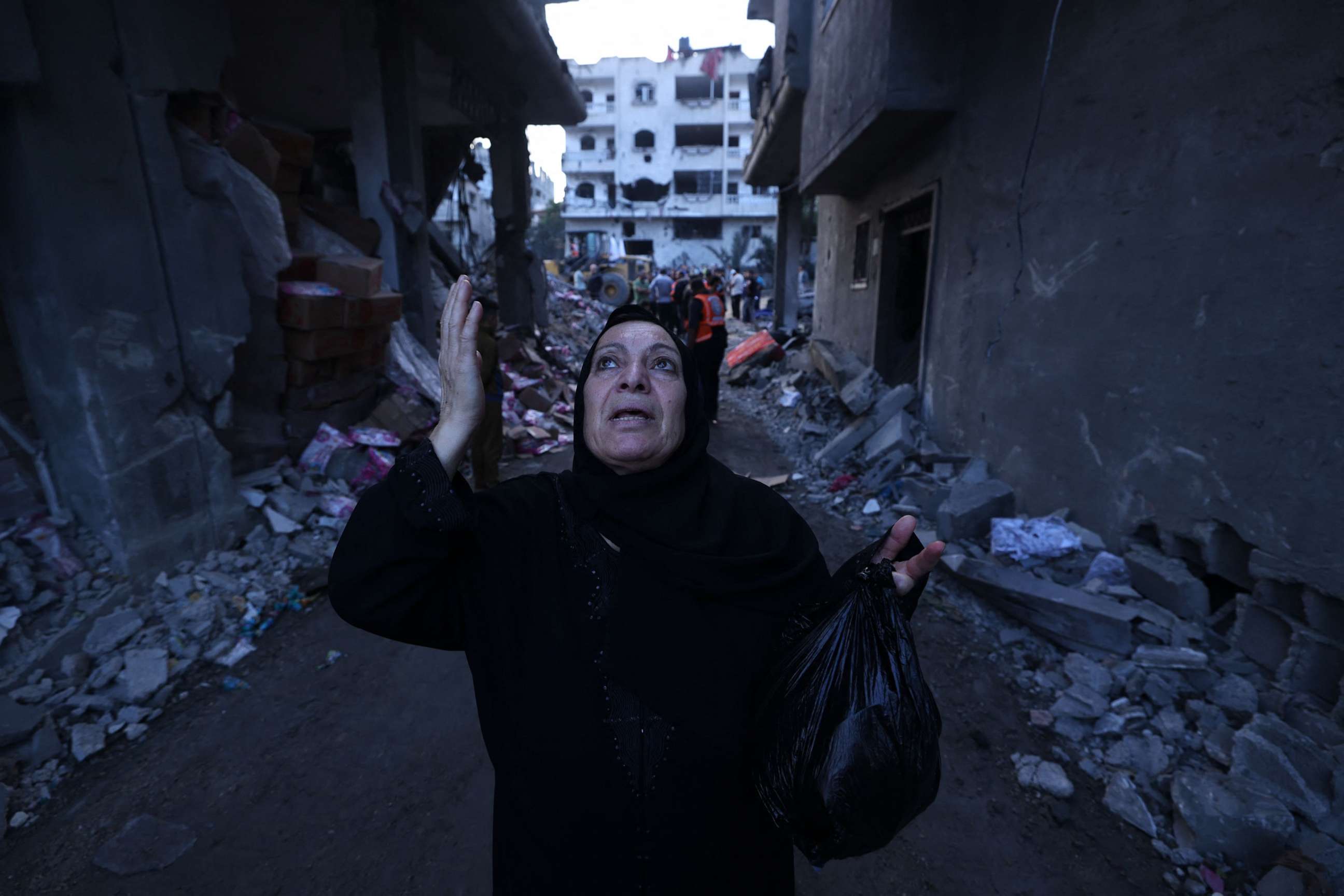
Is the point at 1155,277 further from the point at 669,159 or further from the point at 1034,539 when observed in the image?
A: the point at 669,159

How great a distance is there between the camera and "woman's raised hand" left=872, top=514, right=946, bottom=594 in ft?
4.18

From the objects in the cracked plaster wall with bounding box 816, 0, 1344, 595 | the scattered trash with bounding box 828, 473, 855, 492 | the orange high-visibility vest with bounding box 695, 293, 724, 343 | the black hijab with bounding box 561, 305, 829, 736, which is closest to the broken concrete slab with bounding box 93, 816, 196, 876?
the black hijab with bounding box 561, 305, 829, 736

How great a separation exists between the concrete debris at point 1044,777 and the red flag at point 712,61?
141 ft

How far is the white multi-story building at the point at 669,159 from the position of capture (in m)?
38.7

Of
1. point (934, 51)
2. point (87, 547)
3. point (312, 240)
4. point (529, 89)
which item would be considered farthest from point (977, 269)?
point (529, 89)

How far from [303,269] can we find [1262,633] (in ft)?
21.4

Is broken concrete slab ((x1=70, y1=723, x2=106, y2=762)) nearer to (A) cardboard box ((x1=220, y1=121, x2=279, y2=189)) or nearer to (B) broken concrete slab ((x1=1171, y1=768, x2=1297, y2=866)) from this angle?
(A) cardboard box ((x1=220, y1=121, x2=279, y2=189))

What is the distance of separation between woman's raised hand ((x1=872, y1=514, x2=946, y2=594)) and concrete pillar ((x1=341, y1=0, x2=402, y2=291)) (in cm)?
666

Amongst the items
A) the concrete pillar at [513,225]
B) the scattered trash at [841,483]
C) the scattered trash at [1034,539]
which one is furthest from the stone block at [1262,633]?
the concrete pillar at [513,225]

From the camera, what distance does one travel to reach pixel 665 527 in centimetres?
135

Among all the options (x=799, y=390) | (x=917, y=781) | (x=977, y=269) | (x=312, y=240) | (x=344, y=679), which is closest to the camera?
(x=917, y=781)

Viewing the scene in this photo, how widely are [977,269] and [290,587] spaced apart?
217 inches

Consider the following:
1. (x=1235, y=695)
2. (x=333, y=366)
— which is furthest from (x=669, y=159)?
(x=1235, y=695)

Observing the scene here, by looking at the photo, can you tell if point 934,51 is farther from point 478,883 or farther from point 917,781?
point 478,883
